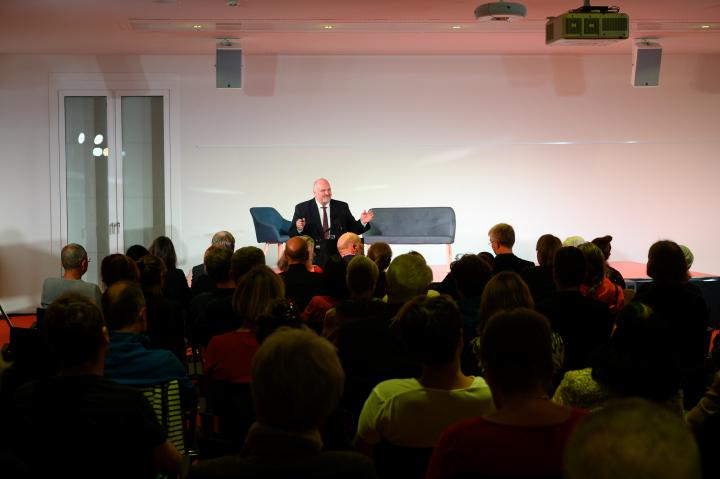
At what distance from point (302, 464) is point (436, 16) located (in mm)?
7053

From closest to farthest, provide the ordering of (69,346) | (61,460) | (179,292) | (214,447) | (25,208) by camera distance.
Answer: (61,460)
(69,346)
(214,447)
(179,292)
(25,208)

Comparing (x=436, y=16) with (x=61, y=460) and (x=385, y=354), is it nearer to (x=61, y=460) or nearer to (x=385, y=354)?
(x=385, y=354)

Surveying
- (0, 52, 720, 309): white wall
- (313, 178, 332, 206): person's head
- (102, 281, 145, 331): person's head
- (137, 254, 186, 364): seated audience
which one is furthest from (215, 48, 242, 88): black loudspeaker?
(102, 281, 145, 331): person's head

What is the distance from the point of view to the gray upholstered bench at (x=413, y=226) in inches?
408

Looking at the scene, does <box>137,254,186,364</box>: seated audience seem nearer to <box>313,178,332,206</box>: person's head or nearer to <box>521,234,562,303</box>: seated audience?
<box>521,234,562,303</box>: seated audience

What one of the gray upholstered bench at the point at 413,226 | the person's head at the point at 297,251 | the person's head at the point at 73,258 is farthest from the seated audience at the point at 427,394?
the gray upholstered bench at the point at 413,226

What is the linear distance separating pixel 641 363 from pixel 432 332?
1.88 ft

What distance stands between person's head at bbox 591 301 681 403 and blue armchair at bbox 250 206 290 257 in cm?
773

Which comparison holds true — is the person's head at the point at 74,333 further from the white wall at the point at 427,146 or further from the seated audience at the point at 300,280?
the white wall at the point at 427,146

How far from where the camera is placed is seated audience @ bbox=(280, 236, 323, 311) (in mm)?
4957

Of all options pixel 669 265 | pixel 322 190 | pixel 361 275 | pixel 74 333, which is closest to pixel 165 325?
pixel 361 275

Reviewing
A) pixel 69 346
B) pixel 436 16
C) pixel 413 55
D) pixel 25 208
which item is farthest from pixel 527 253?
pixel 69 346

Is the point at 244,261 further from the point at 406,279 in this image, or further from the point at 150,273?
the point at 406,279

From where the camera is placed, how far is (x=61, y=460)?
2.14 m
